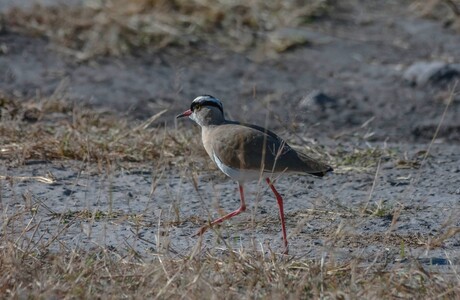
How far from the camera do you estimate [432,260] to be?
6.40 meters

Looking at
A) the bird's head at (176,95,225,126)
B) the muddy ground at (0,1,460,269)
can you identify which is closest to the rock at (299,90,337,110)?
the muddy ground at (0,1,460,269)

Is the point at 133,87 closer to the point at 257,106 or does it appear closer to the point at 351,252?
the point at 257,106

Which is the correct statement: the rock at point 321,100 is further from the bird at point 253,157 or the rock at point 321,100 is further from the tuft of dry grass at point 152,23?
the bird at point 253,157

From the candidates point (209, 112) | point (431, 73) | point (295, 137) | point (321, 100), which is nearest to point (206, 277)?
point (209, 112)

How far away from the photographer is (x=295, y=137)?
9.18 metres

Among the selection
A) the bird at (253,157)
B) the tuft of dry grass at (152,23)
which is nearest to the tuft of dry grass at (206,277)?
the bird at (253,157)

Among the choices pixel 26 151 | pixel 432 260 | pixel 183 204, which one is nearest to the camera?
pixel 432 260

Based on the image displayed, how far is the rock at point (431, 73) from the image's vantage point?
11148mm

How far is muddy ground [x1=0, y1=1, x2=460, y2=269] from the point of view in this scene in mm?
6789

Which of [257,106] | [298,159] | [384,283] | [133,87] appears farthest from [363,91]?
[384,283]

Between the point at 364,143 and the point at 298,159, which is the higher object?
the point at 298,159

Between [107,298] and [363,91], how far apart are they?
594 cm

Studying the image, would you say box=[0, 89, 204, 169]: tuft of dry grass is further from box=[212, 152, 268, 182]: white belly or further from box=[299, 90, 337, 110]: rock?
box=[299, 90, 337, 110]: rock

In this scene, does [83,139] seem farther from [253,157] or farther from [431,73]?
[431,73]
